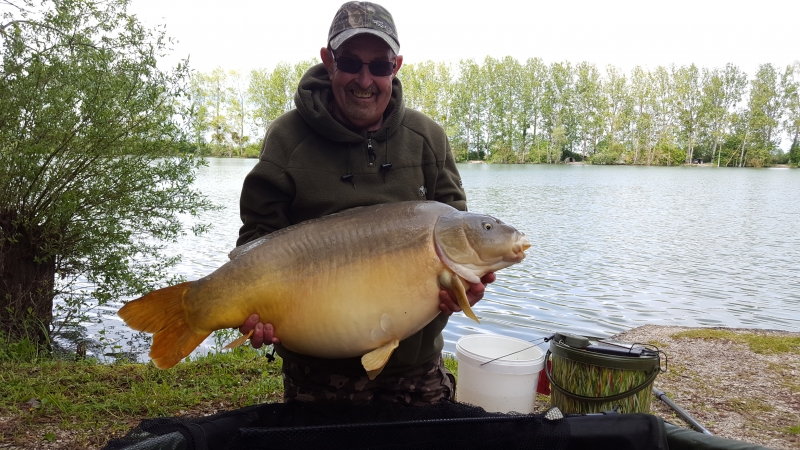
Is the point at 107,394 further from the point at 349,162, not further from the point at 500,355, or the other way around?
the point at 500,355

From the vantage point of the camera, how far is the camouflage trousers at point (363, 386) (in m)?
2.06

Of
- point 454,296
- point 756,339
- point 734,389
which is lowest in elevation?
point 756,339

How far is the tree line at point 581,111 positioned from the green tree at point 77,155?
4765cm

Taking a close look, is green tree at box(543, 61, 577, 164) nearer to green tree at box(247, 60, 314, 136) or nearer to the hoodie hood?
green tree at box(247, 60, 314, 136)

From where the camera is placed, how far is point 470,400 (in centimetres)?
316

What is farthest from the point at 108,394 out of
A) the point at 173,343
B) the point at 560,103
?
the point at 560,103

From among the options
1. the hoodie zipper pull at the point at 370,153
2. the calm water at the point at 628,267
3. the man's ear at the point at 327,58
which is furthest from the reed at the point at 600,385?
the calm water at the point at 628,267

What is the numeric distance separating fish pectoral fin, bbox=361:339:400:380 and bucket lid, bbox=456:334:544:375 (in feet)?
4.65

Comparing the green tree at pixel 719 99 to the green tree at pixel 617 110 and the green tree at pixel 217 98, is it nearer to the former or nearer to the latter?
the green tree at pixel 617 110

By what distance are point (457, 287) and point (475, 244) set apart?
17cm

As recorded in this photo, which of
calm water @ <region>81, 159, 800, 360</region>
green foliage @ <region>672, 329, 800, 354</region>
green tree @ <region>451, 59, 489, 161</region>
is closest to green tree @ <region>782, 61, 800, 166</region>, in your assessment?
green tree @ <region>451, 59, 489, 161</region>

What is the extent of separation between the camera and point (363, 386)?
207 cm

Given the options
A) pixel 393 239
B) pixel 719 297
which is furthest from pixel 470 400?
pixel 719 297

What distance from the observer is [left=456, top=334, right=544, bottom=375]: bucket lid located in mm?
2973
